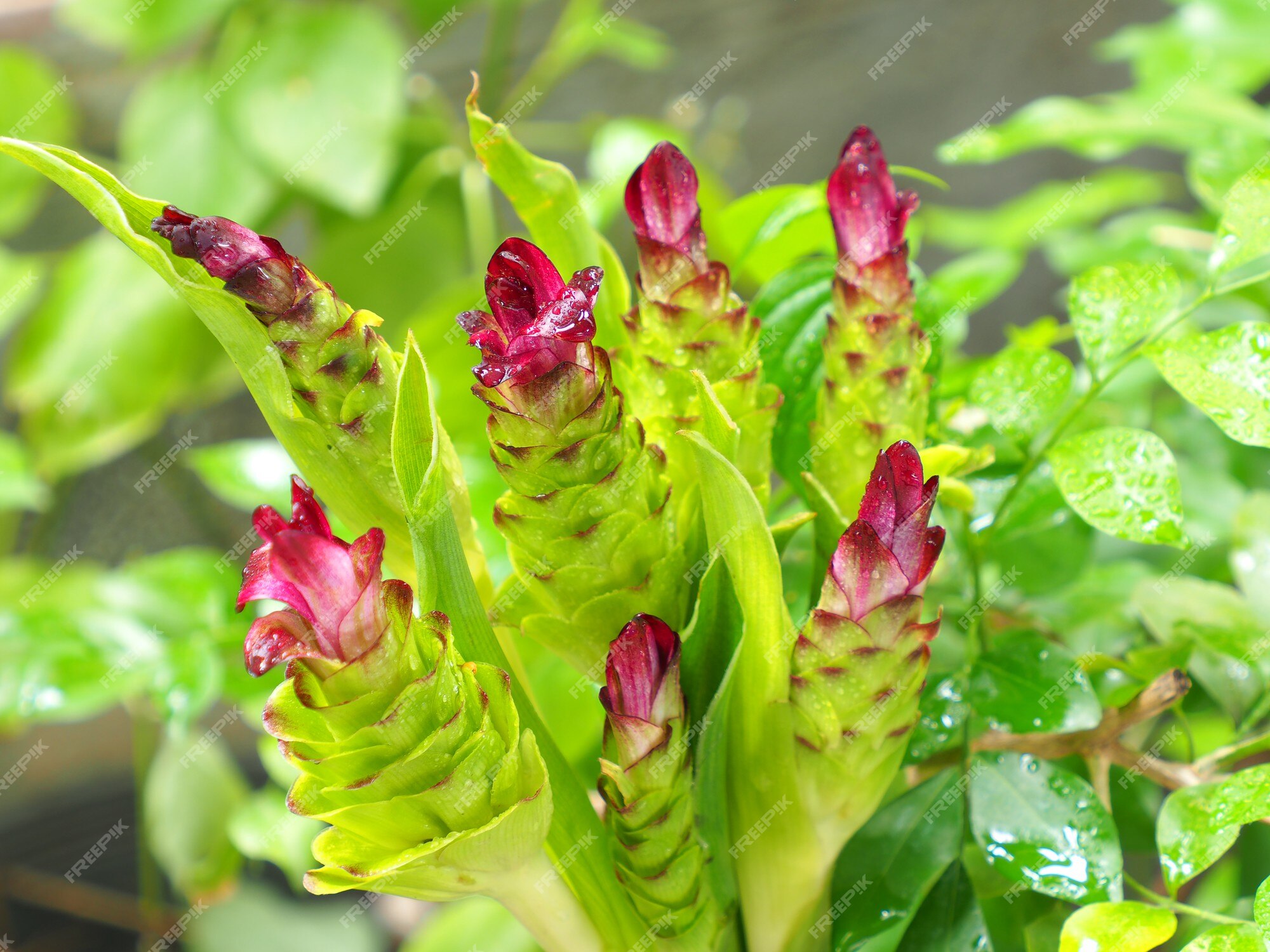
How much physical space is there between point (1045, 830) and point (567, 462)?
0.53 feet

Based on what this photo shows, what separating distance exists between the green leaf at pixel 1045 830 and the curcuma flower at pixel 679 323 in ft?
0.39

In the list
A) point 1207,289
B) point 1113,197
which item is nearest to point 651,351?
point 1207,289

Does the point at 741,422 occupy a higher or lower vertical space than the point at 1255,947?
higher

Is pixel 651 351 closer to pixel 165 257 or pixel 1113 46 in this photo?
pixel 165 257

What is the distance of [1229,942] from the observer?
0.67 feet

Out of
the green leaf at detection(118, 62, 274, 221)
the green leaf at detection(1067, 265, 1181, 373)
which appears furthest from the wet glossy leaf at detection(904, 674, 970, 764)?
the green leaf at detection(118, 62, 274, 221)

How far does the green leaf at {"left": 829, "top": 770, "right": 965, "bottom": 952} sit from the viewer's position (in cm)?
24

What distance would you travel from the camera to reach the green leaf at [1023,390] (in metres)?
0.28

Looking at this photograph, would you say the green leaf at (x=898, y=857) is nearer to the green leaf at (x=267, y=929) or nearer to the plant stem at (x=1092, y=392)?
the plant stem at (x=1092, y=392)

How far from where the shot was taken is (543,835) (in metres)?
0.19

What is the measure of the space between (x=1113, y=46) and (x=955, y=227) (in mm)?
161

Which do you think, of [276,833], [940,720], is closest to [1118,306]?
[940,720]

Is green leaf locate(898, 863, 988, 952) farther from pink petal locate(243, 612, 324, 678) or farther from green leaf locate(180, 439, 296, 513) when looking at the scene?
green leaf locate(180, 439, 296, 513)

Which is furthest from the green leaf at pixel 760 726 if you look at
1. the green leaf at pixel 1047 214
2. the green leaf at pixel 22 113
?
the green leaf at pixel 22 113
